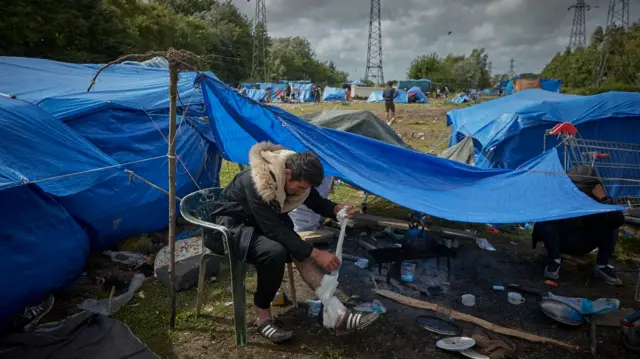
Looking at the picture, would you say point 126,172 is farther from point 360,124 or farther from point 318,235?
point 360,124

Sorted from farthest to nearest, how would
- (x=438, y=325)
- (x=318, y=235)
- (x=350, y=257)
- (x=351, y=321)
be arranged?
(x=318, y=235), (x=350, y=257), (x=438, y=325), (x=351, y=321)

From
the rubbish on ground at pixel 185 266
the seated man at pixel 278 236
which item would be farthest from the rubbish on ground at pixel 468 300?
the rubbish on ground at pixel 185 266

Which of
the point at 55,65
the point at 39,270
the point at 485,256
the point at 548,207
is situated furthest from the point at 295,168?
the point at 55,65

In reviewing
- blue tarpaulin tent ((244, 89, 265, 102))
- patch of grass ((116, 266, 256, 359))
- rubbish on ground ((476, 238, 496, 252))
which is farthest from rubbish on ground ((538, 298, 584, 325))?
blue tarpaulin tent ((244, 89, 265, 102))

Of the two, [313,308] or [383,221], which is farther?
[383,221]

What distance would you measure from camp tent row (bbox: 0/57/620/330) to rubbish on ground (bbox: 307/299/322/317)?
106 centimetres

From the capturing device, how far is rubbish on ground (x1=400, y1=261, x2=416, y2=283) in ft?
12.6

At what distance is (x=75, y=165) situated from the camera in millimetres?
3621

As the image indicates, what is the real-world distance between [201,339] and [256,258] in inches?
31.7

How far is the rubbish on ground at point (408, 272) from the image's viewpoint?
384 centimetres

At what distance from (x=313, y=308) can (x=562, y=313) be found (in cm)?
200

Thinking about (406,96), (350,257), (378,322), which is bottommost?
(378,322)

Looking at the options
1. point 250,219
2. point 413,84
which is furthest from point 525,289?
point 413,84

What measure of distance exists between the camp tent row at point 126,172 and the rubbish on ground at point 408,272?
95 centimetres
